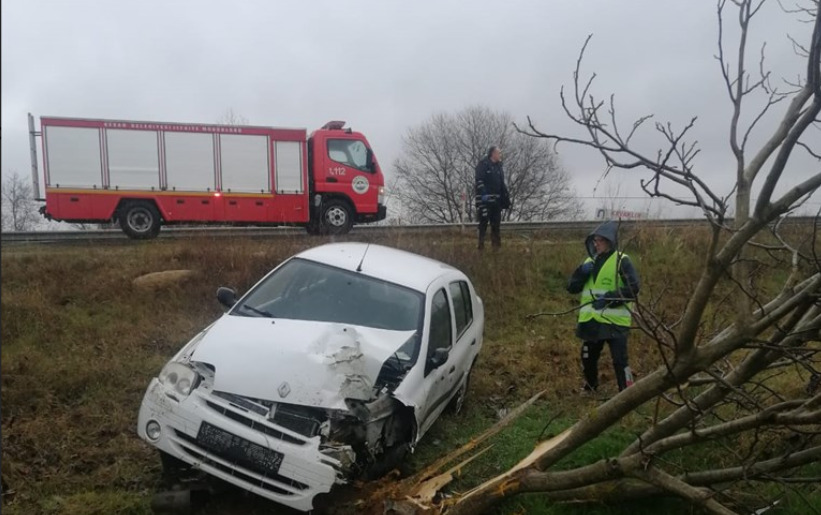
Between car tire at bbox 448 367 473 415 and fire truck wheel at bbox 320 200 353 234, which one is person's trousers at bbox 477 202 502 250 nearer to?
fire truck wheel at bbox 320 200 353 234

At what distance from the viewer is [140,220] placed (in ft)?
41.8

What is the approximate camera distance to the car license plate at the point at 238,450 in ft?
11.6

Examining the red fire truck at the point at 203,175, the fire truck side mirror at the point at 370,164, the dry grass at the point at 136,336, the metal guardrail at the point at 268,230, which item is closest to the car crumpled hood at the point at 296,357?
the dry grass at the point at 136,336

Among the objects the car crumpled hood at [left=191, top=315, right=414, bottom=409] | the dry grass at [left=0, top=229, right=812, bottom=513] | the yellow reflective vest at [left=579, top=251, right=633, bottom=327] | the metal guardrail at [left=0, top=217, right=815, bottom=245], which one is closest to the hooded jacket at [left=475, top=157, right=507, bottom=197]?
the dry grass at [left=0, top=229, right=812, bottom=513]

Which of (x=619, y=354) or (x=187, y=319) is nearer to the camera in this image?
(x=619, y=354)

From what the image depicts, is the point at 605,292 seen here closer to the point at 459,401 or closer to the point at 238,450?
the point at 459,401

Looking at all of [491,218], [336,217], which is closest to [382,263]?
[491,218]

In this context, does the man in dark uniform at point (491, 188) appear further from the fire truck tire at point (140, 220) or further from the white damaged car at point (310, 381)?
the fire truck tire at point (140, 220)

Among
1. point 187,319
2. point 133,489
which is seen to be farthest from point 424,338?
point 187,319

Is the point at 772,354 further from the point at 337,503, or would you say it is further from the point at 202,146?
the point at 202,146

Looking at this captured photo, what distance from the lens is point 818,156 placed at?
2502 mm

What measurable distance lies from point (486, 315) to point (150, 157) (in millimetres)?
8042

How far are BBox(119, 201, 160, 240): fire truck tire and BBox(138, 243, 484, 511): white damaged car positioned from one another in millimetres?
8529

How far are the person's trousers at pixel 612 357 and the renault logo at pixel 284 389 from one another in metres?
3.11
